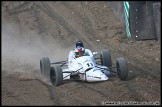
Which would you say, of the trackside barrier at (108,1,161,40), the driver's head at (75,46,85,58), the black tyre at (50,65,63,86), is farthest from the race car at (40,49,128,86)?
the trackside barrier at (108,1,161,40)

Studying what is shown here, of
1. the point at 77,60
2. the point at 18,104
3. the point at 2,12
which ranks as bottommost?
the point at 18,104

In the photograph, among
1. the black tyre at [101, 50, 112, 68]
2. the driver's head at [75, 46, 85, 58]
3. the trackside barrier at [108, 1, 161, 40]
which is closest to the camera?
the driver's head at [75, 46, 85, 58]

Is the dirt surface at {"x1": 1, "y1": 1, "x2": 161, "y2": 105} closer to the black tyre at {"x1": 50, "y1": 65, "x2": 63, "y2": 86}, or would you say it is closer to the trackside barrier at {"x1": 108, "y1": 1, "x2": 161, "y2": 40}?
the black tyre at {"x1": 50, "y1": 65, "x2": 63, "y2": 86}

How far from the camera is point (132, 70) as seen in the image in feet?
47.3

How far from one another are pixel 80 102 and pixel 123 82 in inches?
88.6

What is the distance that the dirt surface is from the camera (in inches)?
457

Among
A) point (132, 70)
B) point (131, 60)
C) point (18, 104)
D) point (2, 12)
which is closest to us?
point (18, 104)

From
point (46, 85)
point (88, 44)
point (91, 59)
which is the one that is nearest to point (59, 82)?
point (46, 85)

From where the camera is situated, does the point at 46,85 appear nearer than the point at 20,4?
Yes

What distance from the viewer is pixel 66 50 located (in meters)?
18.3

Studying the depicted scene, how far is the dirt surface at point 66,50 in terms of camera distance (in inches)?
457

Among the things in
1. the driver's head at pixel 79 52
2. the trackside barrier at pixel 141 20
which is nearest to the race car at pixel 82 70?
the driver's head at pixel 79 52

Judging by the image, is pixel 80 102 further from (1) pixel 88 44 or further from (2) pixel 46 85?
(1) pixel 88 44

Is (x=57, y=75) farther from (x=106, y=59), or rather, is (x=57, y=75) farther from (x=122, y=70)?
(x=106, y=59)
